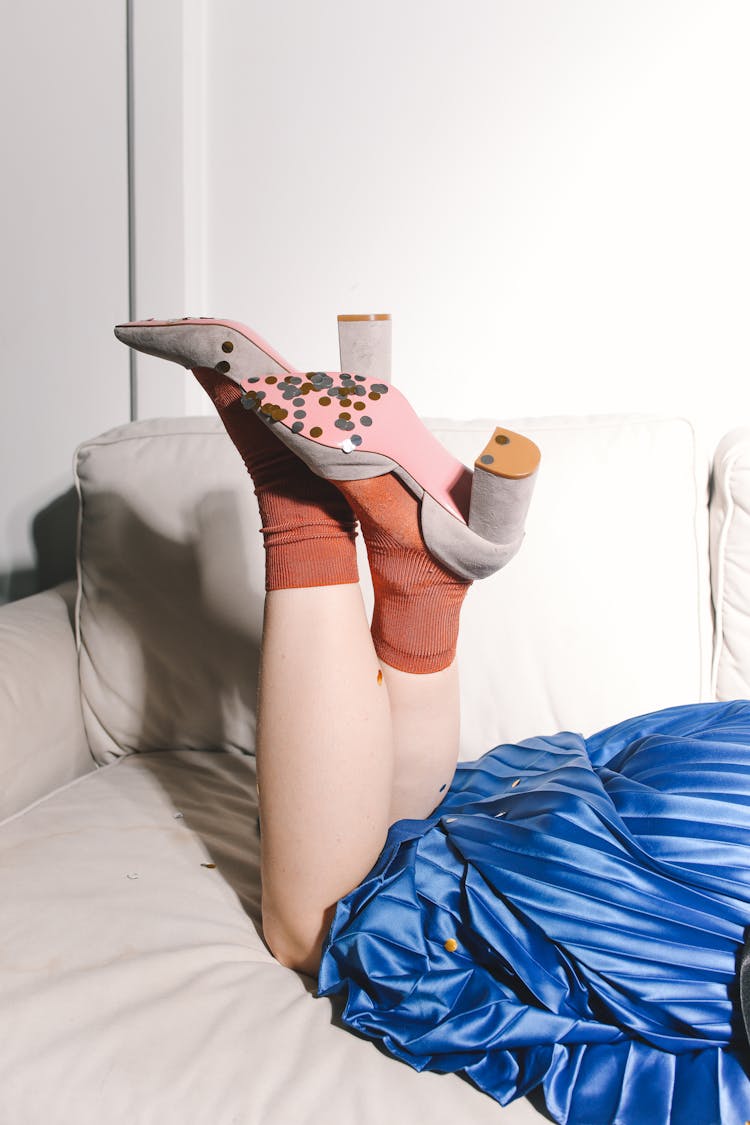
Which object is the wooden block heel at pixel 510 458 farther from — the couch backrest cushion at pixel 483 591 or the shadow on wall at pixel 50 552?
the shadow on wall at pixel 50 552

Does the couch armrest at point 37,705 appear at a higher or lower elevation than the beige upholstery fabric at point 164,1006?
higher

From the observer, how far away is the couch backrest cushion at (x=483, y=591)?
45.4 inches

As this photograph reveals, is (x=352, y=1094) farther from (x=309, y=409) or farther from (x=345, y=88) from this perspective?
(x=345, y=88)

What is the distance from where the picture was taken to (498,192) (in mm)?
1456

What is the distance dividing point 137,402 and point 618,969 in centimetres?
130

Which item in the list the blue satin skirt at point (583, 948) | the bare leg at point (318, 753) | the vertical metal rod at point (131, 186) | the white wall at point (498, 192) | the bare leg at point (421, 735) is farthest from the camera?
the vertical metal rod at point (131, 186)

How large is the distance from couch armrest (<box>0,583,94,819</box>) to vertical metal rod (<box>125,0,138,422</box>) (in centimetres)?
47

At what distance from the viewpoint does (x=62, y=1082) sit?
0.69 metres

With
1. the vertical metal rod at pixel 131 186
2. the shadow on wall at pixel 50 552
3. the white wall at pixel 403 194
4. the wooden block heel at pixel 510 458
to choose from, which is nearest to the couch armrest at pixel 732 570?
the white wall at pixel 403 194

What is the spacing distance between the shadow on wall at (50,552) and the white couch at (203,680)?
350mm

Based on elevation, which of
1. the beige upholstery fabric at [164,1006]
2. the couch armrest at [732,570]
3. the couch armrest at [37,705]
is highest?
the couch armrest at [732,570]

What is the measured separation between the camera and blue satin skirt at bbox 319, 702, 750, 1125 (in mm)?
653

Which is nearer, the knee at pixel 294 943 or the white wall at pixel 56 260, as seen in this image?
the knee at pixel 294 943

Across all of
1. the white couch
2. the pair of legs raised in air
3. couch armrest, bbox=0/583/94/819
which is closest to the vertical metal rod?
the white couch
